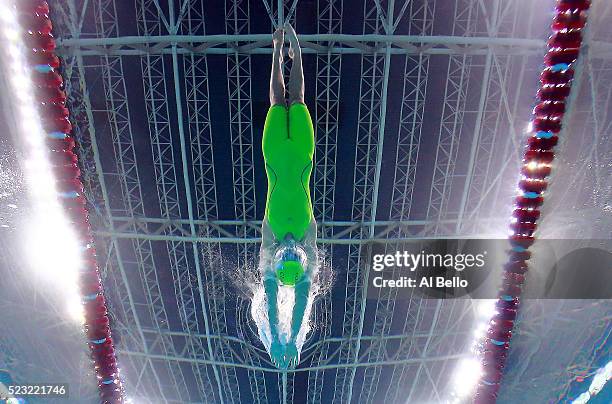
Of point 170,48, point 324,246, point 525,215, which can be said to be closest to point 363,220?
point 324,246

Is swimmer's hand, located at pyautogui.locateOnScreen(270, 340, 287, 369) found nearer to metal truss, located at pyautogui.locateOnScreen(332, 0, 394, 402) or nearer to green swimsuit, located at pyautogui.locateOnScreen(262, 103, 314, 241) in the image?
green swimsuit, located at pyautogui.locateOnScreen(262, 103, 314, 241)

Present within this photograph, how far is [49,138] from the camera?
9.45 metres

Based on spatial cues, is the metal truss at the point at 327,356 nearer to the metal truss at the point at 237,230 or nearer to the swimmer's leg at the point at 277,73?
the metal truss at the point at 237,230

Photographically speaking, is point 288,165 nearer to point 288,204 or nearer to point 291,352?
point 288,204

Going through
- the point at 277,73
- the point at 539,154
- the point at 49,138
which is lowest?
the point at 277,73

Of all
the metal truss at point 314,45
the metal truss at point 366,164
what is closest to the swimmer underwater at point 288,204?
the metal truss at point 314,45

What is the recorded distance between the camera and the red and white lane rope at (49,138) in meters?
8.80

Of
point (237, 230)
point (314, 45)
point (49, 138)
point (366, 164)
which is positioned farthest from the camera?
point (237, 230)

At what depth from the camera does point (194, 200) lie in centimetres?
1332

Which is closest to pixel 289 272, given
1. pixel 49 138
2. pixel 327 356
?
pixel 49 138

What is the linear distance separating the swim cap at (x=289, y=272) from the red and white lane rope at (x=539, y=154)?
5674mm

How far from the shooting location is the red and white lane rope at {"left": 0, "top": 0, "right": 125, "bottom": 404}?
347 inches

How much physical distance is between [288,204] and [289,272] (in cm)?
102

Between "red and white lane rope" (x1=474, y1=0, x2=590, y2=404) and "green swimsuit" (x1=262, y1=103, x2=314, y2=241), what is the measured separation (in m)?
5.30
